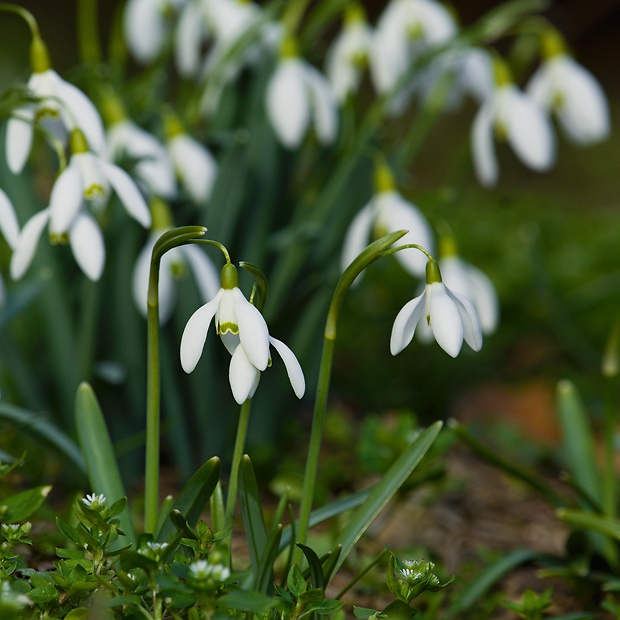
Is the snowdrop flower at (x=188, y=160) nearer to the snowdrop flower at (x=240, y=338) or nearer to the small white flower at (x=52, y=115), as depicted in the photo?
the small white flower at (x=52, y=115)

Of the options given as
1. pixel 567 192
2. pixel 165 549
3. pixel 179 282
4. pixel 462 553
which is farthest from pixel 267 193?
pixel 567 192

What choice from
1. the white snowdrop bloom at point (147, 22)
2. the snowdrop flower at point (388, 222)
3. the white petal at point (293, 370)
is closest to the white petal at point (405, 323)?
the white petal at point (293, 370)

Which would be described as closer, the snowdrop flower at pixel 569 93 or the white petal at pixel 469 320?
the white petal at pixel 469 320

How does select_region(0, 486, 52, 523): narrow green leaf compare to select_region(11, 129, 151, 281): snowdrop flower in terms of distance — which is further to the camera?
select_region(11, 129, 151, 281): snowdrop flower

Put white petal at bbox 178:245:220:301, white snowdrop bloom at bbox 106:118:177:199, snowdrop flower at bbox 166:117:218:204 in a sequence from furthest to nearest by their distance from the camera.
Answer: snowdrop flower at bbox 166:117:218:204
white snowdrop bloom at bbox 106:118:177:199
white petal at bbox 178:245:220:301

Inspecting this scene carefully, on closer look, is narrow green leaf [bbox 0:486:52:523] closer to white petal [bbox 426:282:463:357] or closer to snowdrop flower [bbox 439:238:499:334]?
white petal [bbox 426:282:463:357]

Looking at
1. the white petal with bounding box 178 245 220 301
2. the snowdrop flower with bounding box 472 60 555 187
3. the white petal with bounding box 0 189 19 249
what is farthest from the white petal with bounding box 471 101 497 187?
the white petal with bounding box 0 189 19 249

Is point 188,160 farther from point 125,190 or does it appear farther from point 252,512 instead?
point 252,512
